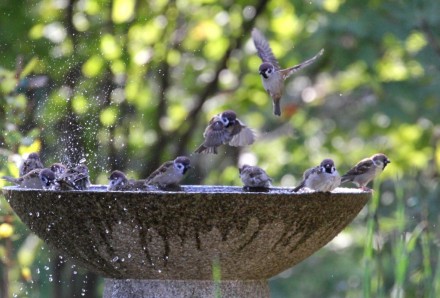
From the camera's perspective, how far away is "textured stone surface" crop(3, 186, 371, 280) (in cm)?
368

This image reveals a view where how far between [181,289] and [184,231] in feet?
1.45

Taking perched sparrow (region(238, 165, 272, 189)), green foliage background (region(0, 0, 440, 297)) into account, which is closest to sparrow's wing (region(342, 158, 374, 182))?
perched sparrow (region(238, 165, 272, 189))

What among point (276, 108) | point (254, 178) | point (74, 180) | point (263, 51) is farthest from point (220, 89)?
point (74, 180)

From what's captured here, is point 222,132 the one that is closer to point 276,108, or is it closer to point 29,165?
point 29,165

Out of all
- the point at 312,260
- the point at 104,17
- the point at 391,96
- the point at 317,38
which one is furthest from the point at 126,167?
the point at 312,260

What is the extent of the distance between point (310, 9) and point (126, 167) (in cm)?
234

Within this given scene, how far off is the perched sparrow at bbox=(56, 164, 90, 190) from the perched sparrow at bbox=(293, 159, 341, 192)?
958 millimetres

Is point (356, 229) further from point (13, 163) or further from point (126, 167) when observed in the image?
point (13, 163)

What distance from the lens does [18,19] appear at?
828 cm

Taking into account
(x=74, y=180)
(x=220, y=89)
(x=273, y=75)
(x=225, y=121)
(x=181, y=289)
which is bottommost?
(x=181, y=289)

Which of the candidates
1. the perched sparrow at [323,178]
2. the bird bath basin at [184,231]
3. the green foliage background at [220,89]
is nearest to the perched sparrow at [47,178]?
the bird bath basin at [184,231]

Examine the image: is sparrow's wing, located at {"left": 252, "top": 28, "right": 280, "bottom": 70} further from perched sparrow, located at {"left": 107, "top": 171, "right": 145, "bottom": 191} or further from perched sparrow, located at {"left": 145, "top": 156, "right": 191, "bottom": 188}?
perched sparrow, located at {"left": 107, "top": 171, "right": 145, "bottom": 191}

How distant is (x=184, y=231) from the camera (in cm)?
373

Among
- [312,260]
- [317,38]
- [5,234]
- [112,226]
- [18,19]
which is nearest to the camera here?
[112,226]
